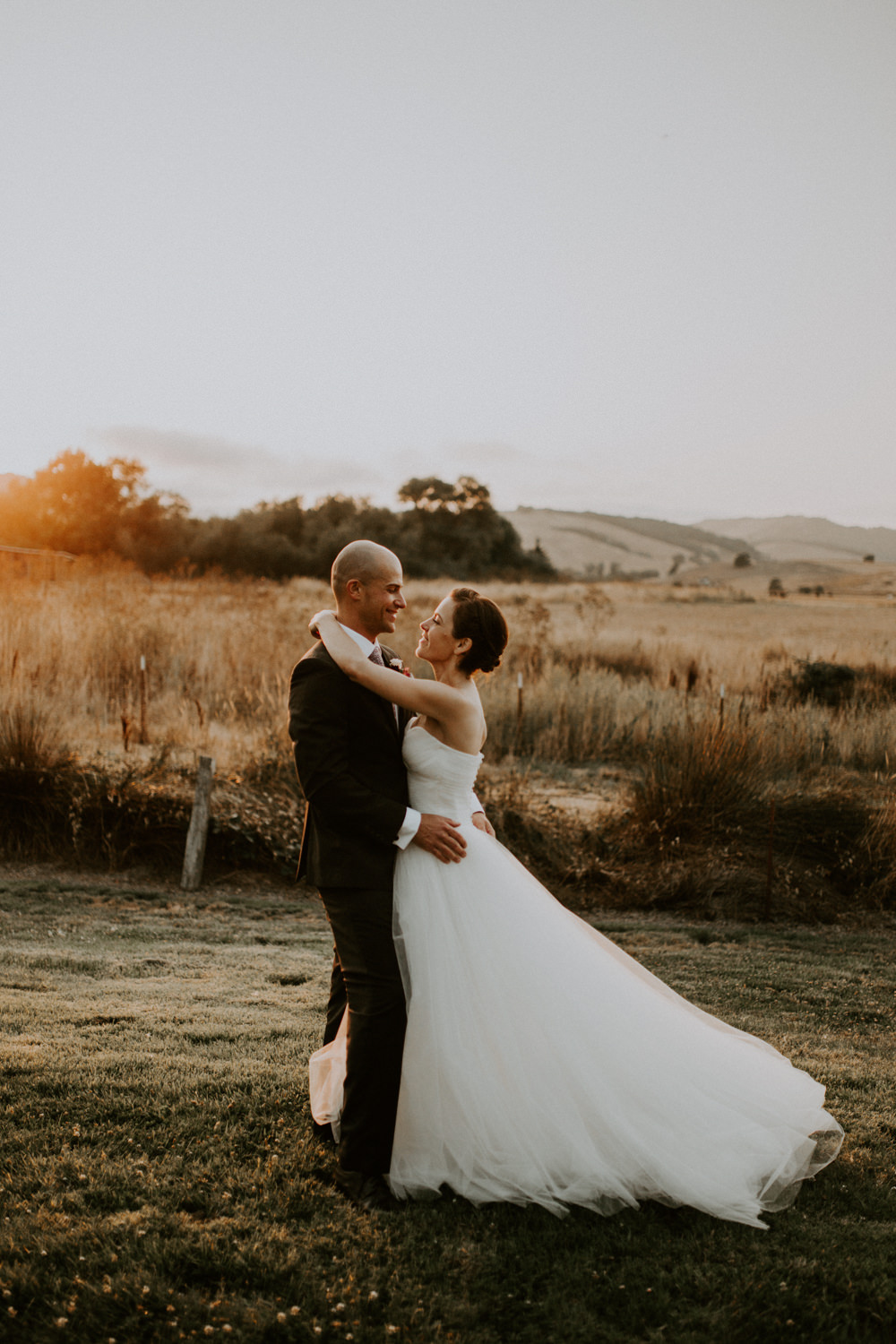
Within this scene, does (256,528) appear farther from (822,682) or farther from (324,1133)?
(324,1133)

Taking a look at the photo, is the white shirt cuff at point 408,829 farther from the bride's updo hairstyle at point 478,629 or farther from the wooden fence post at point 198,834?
the wooden fence post at point 198,834

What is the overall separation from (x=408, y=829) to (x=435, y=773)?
23cm

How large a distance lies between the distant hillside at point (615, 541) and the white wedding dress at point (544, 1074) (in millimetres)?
98170

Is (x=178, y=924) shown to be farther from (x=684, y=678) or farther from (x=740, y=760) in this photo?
(x=684, y=678)

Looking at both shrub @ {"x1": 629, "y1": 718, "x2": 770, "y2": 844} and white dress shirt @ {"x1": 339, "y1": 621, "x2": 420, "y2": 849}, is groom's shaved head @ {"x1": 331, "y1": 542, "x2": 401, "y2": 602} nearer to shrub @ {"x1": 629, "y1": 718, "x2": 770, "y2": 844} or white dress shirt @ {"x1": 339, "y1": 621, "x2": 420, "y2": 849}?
white dress shirt @ {"x1": 339, "y1": 621, "x2": 420, "y2": 849}

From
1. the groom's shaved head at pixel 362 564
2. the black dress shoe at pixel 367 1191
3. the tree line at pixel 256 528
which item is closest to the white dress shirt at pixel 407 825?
the groom's shaved head at pixel 362 564

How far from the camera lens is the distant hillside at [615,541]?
109625 mm

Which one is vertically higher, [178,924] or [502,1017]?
[502,1017]

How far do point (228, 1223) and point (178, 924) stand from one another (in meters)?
4.37

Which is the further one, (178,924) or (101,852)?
(101,852)

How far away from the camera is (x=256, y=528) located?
39.9 metres

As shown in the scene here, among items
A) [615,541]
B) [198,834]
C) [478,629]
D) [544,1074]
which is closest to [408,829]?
[478,629]

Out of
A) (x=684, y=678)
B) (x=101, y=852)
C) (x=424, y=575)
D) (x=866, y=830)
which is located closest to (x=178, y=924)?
(x=101, y=852)

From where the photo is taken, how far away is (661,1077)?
303 cm
